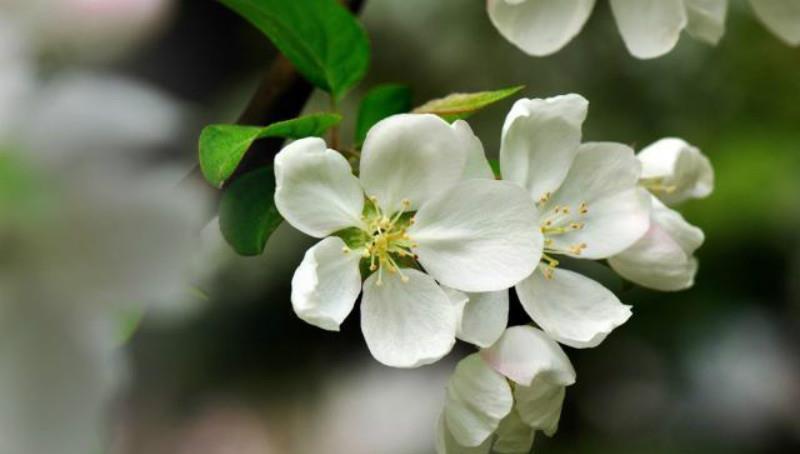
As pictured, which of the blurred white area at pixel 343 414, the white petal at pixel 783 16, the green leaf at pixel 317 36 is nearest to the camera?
the green leaf at pixel 317 36

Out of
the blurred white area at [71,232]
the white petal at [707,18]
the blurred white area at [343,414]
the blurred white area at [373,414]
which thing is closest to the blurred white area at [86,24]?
the blurred white area at [71,232]

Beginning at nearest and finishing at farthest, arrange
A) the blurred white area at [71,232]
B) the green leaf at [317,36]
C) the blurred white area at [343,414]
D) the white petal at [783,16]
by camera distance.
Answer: the blurred white area at [71,232]
the green leaf at [317,36]
the white petal at [783,16]
the blurred white area at [343,414]

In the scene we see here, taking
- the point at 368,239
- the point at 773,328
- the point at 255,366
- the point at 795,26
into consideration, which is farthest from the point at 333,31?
the point at 773,328

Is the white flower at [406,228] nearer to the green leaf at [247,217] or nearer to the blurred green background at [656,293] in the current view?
the green leaf at [247,217]

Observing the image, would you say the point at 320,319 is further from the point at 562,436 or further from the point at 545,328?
the point at 562,436

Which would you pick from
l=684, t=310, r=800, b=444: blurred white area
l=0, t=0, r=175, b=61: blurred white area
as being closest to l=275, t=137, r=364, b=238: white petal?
l=0, t=0, r=175, b=61: blurred white area

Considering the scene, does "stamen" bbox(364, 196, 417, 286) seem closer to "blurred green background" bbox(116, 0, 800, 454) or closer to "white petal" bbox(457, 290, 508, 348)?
"white petal" bbox(457, 290, 508, 348)

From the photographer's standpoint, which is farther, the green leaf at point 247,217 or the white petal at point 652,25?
the white petal at point 652,25
